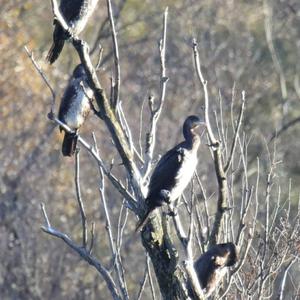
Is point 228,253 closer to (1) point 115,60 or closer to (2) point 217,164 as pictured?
(2) point 217,164

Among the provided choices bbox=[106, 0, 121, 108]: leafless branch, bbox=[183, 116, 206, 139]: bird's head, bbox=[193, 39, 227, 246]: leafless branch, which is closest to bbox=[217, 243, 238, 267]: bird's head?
bbox=[193, 39, 227, 246]: leafless branch

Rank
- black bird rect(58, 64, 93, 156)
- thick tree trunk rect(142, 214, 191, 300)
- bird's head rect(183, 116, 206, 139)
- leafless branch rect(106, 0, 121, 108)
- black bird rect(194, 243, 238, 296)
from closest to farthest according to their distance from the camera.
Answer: leafless branch rect(106, 0, 121, 108), thick tree trunk rect(142, 214, 191, 300), black bird rect(194, 243, 238, 296), bird's head rect(183, 116, 206, 139), black bird rect(58, 64, 93, 156)

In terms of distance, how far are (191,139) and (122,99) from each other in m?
13.3

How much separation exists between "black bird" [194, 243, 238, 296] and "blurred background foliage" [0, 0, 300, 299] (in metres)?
7.58

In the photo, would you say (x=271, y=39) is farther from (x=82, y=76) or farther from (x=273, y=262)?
(x=273, y=262)

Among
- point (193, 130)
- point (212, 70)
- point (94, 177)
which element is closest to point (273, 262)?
point (193, 130)

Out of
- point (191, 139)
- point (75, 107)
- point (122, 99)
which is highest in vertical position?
point (122, 99)

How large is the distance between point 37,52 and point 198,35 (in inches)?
132

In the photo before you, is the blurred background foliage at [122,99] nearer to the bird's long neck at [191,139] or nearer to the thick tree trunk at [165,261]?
the bird's long neck at [191,139]

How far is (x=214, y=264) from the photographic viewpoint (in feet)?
26.6

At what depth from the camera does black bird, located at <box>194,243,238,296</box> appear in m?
7.85

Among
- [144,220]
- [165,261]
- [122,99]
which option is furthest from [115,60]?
[122,99]

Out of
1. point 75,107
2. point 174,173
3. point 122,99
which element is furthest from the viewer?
point 122,99

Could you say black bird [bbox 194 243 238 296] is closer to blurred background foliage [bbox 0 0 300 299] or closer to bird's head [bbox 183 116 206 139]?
bird's head [bbox 183 116 206 139]
